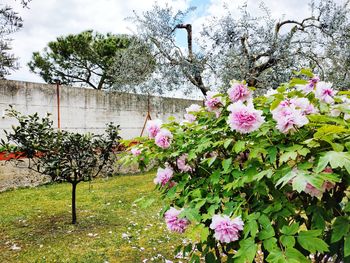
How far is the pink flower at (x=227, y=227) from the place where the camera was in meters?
1.50

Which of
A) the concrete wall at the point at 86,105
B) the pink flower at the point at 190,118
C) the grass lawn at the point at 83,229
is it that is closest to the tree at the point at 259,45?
the concrete wall at the point at 86,105

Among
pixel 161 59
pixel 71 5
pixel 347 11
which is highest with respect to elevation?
pixel 347 11

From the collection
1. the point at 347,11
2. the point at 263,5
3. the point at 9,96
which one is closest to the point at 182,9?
the point at 263,5

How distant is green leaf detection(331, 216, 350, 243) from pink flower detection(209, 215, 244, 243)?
15.6 inches

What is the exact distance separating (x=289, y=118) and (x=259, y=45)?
7368 mm

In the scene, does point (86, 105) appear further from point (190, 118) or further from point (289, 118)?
point (289, 118)

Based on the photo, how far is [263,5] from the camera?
8547mm

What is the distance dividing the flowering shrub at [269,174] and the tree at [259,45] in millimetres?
6154

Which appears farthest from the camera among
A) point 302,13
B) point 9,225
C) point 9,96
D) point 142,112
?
point 142,112

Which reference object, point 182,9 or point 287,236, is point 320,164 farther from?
point 182,9

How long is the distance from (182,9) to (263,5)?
2198 millimetres

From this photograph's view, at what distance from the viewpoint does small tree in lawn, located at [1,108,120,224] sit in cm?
446

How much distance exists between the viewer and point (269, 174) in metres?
1.42

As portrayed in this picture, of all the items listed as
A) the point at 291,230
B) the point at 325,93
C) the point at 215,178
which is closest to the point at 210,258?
the point at 215,178
